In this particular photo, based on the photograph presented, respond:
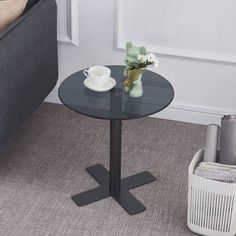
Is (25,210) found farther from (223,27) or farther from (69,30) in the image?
(223,27)

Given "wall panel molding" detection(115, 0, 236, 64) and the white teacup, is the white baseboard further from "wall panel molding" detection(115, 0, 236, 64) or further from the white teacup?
the white teacup

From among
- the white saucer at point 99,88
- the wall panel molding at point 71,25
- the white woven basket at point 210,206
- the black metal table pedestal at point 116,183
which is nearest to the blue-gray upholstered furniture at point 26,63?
the wall panel molding at point 71,25

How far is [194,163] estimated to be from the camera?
2.78 m

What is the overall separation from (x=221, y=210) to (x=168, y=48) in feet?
3.60

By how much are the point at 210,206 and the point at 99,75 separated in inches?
29.5

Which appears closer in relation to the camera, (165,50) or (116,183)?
(116,183)

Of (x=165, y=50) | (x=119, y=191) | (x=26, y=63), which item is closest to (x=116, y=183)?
(x=119, y=191)

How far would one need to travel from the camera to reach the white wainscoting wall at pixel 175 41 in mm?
3363

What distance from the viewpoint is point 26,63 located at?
3113 millimetres

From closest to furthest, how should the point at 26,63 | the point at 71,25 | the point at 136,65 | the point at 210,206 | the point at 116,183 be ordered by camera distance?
the point at 210,206 → the point at 136,65 → the point at 116,183 → the point at 26,63 → the point at 71,25

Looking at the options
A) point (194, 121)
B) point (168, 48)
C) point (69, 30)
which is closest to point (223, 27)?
point (168, 48)

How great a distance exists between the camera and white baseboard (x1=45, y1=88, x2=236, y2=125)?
141 inches

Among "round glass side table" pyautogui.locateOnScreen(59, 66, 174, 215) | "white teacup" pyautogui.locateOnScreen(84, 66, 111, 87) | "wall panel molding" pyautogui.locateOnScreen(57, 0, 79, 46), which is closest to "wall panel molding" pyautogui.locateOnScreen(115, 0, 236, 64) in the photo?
"wall panel molding" pyautogui.locateOnScreen(57, 0, 79, 46)

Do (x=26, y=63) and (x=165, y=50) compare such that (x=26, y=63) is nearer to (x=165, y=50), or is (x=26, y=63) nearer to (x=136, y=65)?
(x=136, y=65)
